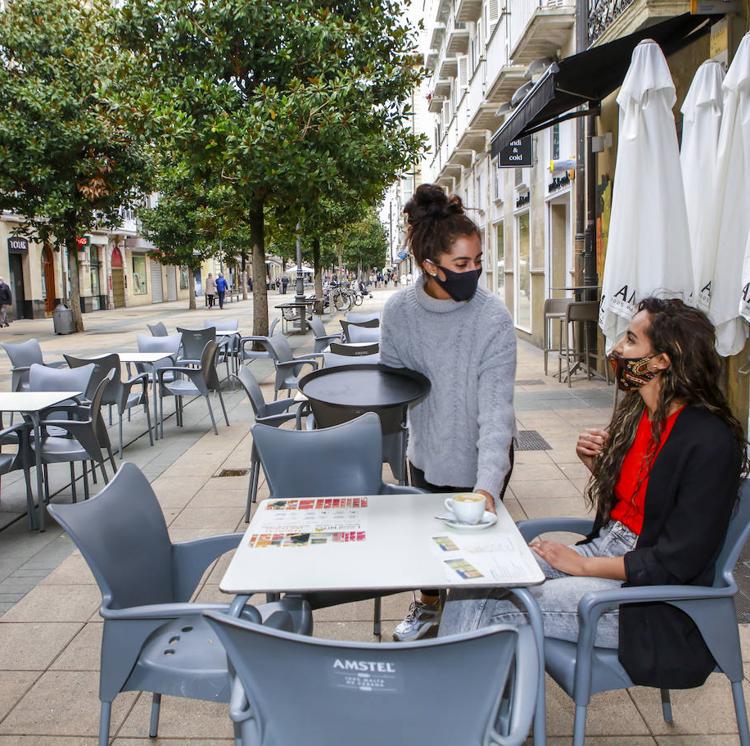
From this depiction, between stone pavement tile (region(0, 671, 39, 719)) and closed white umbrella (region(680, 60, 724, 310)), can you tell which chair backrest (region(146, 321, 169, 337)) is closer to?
closed white umbrella (region(680, 60, 724, 310))

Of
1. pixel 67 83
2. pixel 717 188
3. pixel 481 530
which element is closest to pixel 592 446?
pixel 481 530

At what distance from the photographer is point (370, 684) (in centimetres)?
148

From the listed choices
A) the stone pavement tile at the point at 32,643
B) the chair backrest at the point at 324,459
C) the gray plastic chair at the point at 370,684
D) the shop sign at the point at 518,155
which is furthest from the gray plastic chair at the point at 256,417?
the shop sign at the point at 518,155

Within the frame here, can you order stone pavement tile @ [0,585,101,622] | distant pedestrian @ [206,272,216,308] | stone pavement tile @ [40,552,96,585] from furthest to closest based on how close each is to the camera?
distant pedestrian @ [206,272,216,308]
stone pavement tile @ [40,552,96,585]
stone pavement tile @ [0,585,101,622]

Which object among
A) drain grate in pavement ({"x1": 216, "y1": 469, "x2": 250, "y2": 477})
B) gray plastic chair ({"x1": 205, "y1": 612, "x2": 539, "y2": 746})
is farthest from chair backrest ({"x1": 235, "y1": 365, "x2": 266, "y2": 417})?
gray plastic chair ({"x1": 205, "y1": 612, "x2": 539, "y2": 746})

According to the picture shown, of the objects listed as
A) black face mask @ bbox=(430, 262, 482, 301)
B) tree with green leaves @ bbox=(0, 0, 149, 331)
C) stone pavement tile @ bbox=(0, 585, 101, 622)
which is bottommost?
stone pavement tile @ bbox=(0, 585, 101, 622)

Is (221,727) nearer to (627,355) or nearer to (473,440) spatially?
(473,440)

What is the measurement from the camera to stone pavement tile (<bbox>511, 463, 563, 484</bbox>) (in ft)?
20.8

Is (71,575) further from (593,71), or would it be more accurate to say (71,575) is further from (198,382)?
(593,71)

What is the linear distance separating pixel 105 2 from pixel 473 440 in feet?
42.0

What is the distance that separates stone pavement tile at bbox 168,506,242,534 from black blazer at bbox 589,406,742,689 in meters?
3.46

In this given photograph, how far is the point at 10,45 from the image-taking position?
19688mm

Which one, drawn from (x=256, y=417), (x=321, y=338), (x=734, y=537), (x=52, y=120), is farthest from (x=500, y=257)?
(x=734, y=537)

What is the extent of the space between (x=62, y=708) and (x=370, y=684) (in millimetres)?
2135
